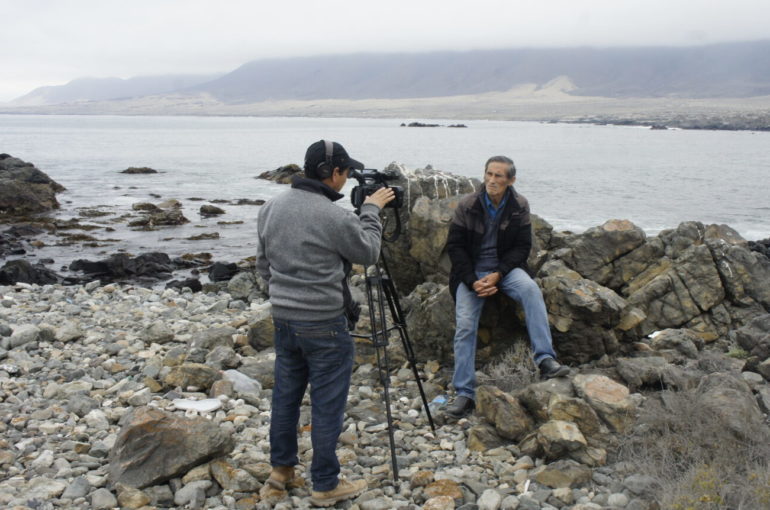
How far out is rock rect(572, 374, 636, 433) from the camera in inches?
217

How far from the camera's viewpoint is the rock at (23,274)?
14430 mm

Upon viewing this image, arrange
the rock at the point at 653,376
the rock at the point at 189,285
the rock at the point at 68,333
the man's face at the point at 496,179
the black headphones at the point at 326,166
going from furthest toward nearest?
the rock at the point at 189,285, the rock at the point at 68,333, the man's face at the point at 496,179, the rock at the point at 653,376, the black headphones at the point at 326,166

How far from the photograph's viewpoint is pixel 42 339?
28.2 ft

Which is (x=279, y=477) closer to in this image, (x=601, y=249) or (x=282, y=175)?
(x=601, y=249)

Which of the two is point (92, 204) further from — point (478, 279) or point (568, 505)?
point (568, 505)

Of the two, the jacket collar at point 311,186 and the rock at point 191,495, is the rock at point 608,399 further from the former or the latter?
the rock at point 191,495

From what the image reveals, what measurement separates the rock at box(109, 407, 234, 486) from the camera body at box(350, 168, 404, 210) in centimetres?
205

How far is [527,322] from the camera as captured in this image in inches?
247

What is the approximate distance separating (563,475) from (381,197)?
7.68ft

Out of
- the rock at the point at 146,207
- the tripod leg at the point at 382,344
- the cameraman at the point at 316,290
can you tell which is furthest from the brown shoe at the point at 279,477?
the rock at the point at 146,207

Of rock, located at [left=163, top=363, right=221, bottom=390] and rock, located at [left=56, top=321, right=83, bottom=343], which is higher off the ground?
rock, located at [left=163, top=363, right=221, bottom=390]

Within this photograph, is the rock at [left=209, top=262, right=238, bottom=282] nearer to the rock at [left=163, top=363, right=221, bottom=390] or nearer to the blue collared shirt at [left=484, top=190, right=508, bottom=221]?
the rock at [left=163, top=363, right=221, bottom=390]

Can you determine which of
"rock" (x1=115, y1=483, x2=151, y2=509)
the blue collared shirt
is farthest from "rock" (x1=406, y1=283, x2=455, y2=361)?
"rock" (x1=115, y1=483, x2=151, y2=509)

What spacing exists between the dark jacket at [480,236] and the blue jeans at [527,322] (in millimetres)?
166
